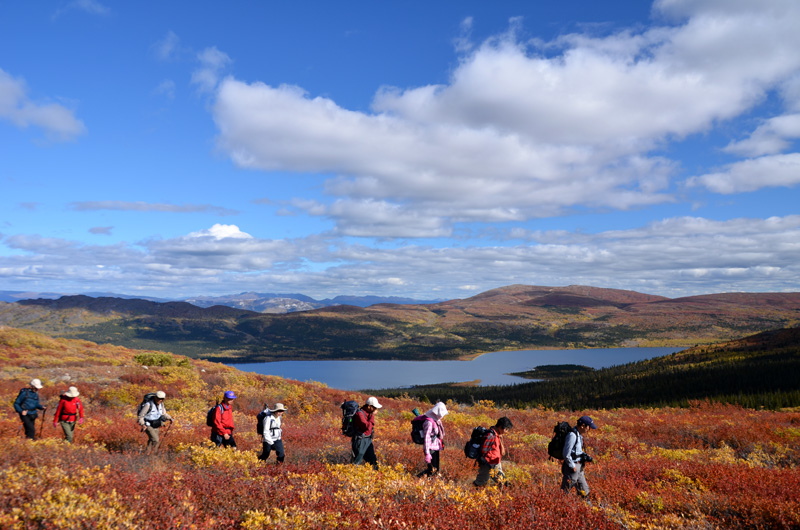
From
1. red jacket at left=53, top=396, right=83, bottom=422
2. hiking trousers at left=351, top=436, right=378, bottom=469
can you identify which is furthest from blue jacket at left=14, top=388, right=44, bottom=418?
hiking trousers at left=351, top=436, right=378, bottom=469

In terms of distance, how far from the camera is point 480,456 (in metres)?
10.1

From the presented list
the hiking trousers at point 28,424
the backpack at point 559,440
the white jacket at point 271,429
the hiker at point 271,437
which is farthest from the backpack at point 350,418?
the hiking trousers at point 28,424

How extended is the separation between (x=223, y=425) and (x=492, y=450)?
7616 mm

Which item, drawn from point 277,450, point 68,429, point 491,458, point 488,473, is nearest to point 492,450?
point 491,458

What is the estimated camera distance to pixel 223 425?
12.3 m

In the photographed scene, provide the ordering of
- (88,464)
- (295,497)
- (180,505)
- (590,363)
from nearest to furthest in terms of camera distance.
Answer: (180,505), (295,497), (88,464), (590,363)

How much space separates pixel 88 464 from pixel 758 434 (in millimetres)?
25055

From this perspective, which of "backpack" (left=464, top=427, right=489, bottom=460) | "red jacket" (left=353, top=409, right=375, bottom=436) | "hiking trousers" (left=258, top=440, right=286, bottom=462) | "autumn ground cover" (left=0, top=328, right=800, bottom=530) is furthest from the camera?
"hiking trousers" (left=258, top=440, right=286, bottom=462)

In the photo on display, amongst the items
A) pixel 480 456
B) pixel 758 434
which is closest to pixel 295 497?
pixel 480 456

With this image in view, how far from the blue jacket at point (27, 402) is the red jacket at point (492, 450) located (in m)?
14.6

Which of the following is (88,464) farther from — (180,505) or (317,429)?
(317,429)

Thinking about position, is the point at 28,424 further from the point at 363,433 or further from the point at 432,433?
the point at 432,433

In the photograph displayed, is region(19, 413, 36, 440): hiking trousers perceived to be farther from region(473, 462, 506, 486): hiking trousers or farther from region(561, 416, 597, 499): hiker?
region(561, 416, 597, 499): hiker

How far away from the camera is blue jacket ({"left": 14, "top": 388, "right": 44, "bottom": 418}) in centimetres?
1416
